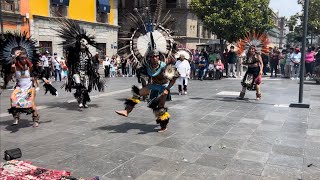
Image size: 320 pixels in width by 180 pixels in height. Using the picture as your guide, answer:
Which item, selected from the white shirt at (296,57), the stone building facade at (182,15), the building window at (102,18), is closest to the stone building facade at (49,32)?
the building window at (102,18)

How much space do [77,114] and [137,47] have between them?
2915 millimetres

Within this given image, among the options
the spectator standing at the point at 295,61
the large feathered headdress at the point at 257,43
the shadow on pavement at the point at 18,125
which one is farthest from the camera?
the spectator standing at the point at 295,61

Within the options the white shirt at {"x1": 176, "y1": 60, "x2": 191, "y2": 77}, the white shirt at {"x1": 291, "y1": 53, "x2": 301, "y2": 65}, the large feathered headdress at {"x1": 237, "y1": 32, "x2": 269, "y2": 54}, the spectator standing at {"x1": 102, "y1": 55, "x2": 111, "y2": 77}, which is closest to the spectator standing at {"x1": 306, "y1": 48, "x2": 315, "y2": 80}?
the white shirt at {"x1": 291, "y1": 53, "x2": 301, "y2": 65}

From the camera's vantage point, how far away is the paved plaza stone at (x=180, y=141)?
5.00 meters

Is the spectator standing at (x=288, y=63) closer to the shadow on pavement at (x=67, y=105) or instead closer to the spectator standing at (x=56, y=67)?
the shadow on pavement at (x=67, y=105)

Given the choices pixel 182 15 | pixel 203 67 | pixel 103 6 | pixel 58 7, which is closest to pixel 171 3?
pixel 182 15

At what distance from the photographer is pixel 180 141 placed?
21.1 ft

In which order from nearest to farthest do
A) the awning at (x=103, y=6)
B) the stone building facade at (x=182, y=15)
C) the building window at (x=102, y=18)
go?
the awning at (x=103, y=6) < the building window at (x=102, y=18) < the stone building facade at (x=182, y=15)

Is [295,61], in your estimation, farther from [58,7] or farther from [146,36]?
[58,7]

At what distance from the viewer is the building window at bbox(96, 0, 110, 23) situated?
2788 centimetres

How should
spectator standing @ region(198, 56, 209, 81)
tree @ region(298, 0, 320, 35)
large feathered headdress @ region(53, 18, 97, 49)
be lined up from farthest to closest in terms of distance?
tree @ region(298, 0, 320, 35)
spectator standing @ region(198, 56, 209, 81)
large feathered headdress @ region(53, 18, 97, 49)

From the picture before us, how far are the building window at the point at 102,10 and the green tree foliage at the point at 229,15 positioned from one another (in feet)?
26.5

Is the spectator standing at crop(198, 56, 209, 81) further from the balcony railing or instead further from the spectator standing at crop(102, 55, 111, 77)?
the balcony railing

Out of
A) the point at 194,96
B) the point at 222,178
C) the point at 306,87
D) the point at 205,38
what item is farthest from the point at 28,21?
the point at 205,38
